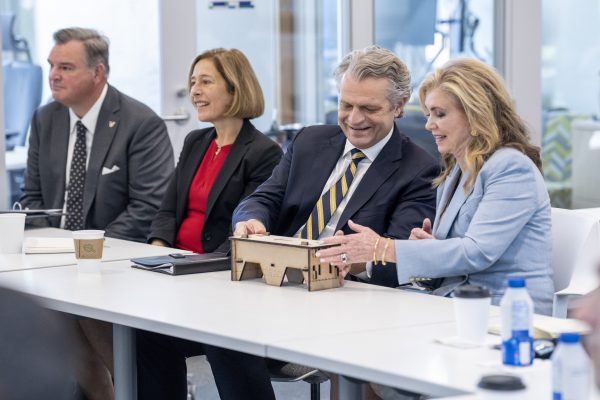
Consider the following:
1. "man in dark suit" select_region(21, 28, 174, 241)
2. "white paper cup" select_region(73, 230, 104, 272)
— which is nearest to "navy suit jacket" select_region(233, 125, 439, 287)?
"white paper cup" select_region(73, 230, 104, 272)

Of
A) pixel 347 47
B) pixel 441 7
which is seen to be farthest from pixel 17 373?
pixel 441 7

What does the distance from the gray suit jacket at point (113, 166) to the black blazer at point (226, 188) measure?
41 cm

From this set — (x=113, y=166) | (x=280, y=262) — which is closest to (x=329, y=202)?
(x=280, y=262)

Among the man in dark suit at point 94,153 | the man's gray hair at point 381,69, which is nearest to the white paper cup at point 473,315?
the man's gray hair at point 381,69

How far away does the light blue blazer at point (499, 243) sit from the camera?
9.73 feet

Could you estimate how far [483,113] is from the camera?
309 centimetres

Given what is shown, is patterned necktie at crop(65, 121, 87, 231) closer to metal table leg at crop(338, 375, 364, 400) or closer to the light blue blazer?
the light blue blazer

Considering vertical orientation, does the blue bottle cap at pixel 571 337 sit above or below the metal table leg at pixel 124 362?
above

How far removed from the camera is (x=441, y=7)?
21.0 feet

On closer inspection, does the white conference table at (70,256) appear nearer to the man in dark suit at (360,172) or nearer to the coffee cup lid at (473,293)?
the man in dark suit at (360,172)

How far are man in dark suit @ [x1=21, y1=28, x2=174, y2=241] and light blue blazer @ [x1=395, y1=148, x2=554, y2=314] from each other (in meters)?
1.81

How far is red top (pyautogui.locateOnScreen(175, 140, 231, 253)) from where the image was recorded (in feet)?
13.4

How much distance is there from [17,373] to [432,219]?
200 cm

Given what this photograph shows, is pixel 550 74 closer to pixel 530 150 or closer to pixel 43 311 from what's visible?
pixel 530 150
